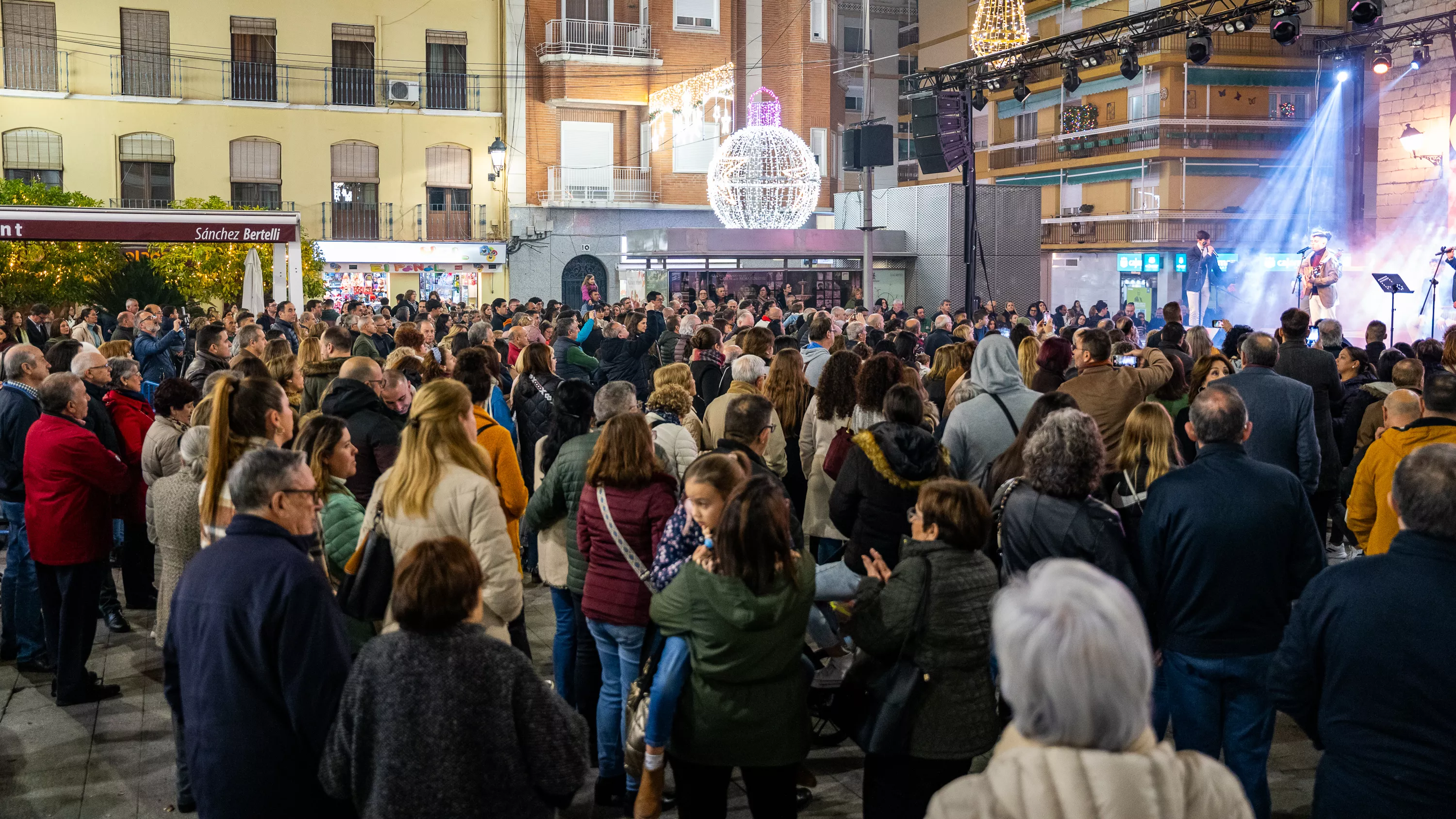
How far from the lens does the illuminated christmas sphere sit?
20.2 metres

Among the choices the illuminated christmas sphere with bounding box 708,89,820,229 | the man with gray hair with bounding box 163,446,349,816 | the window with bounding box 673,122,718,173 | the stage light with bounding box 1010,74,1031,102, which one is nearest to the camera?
the man with gray hair with bounding box 163,446,349,816

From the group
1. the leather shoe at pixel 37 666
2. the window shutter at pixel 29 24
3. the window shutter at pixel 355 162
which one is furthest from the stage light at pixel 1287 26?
the window shutter at pixel 29 24

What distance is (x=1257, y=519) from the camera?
3836 mm

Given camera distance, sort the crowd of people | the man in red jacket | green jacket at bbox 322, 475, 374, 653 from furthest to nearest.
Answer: the man in red jacket → green jacket at bbox 322, 475, 374, 653 → the crowd of people

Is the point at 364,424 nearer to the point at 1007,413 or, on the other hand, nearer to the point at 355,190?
Result: the point at 1007,413

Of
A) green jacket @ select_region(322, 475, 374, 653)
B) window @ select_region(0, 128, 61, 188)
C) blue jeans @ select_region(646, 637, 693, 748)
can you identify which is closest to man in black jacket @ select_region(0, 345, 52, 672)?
green jacket @ select_region(322, 475, 374, 653)

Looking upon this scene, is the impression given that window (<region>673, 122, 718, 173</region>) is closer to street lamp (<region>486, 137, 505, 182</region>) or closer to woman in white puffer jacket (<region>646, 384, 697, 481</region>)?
street lamp (<region>486, 137, 505, 182</region>)

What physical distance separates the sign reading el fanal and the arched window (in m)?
13.9

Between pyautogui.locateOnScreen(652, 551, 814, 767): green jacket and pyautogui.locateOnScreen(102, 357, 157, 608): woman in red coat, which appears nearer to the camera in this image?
pyautogui.locateOnScreen(652, 551, 814, 767): green jacket

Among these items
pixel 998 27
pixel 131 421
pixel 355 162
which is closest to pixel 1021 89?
pixel 998 27

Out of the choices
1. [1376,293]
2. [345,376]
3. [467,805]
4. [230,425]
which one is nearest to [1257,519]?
[467,805]

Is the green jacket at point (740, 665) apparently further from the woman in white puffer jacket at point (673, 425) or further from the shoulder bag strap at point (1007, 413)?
the shoulder bag strap at point (1007, 413)

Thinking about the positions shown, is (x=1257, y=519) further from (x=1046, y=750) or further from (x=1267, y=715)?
(x=1046, y=750)

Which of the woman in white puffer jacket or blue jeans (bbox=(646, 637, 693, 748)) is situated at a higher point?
the woman in white puffer jacket
